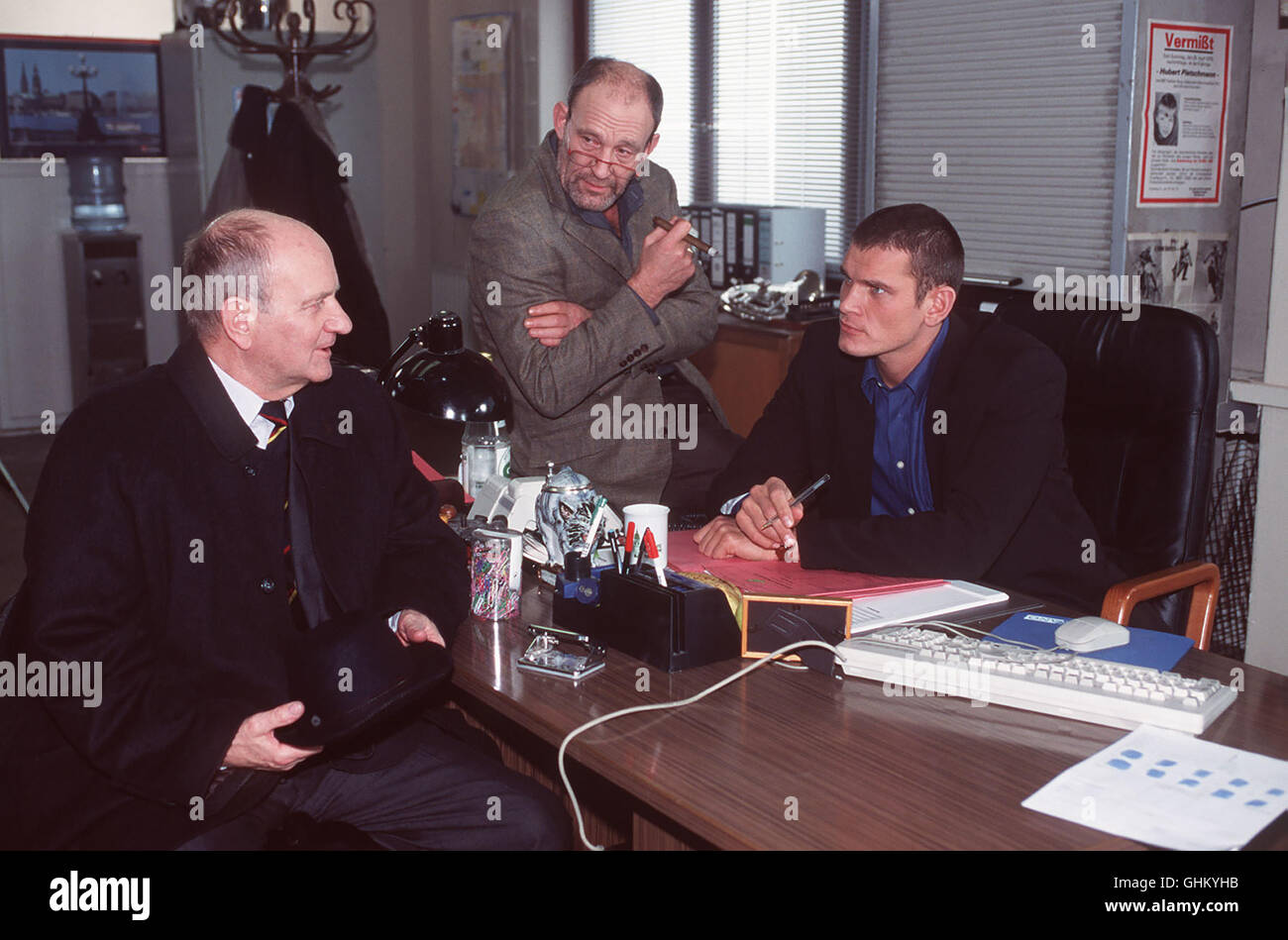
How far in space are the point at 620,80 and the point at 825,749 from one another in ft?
5.14

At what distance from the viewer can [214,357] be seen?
1.79 metres

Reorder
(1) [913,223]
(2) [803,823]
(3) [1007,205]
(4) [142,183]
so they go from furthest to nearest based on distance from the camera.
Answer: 1. (4) [142,183]
2. (3) [1007,205]
3. (1) [913,223]
4. (2) [803,823]

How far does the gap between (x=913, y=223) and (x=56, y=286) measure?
537 cm

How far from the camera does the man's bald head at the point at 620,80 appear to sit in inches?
98.2

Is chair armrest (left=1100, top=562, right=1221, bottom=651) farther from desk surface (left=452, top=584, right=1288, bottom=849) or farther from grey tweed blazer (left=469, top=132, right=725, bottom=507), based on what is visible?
grey tweed blazer (left=469, top=132, right=725, bottom=507)

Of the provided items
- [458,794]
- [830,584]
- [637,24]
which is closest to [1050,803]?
[830,584]

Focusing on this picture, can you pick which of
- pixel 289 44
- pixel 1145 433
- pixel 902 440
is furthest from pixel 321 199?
pixel 1145 433

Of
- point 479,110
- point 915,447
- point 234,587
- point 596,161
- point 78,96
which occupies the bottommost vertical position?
point 234,587

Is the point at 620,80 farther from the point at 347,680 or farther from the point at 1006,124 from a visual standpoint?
the point at 1006,124

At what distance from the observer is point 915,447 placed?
2297 millimetres

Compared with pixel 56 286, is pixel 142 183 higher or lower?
higher

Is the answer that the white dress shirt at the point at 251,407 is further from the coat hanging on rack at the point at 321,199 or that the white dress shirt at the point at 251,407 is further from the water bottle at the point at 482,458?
the coat hanging on rack at the point at 321,199

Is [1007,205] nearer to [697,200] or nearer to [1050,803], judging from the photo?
[697,200]
